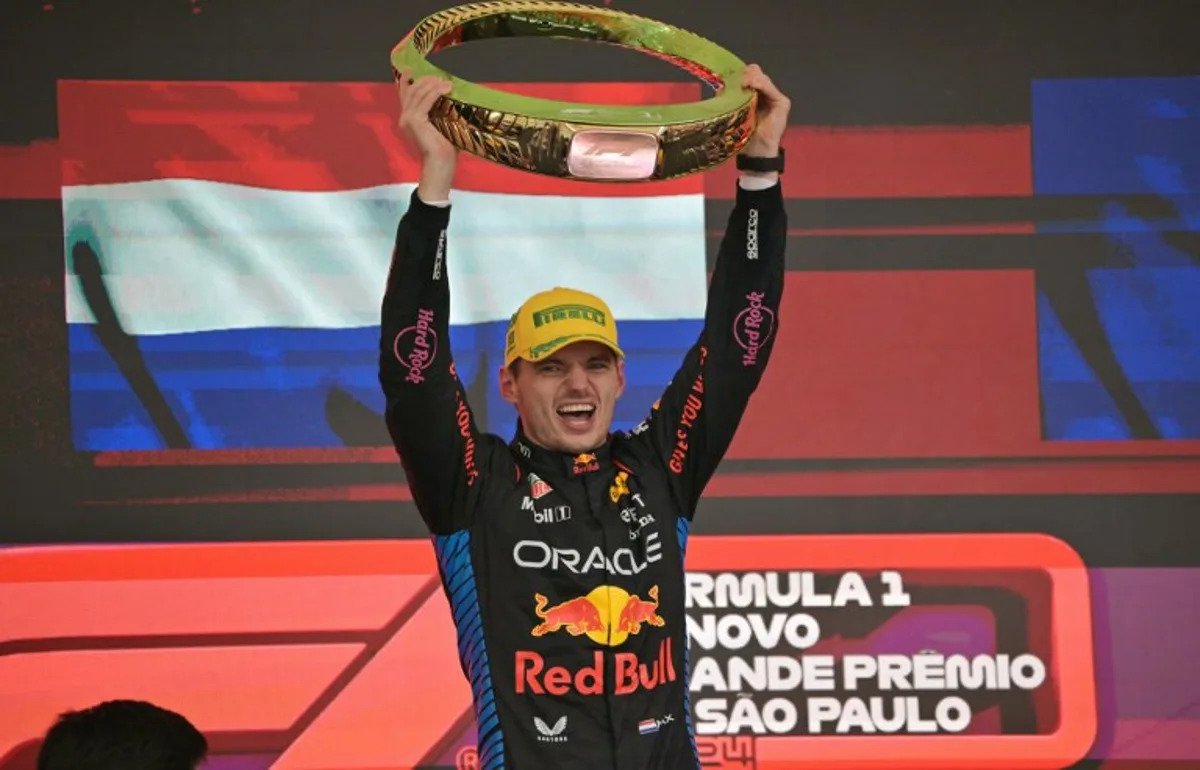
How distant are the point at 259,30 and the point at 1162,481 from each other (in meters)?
2.58

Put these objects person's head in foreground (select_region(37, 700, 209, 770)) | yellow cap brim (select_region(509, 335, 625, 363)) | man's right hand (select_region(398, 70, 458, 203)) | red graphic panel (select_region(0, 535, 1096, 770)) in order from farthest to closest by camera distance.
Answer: red graphic panel (select_region(0, 535, 1096, 770)), yellow cap brim (select_region(509, 335, 625, 363)), man's right hand (select_region(398, 70, 458, 203)), person's head in foreground (select_region(37, 700, 209, 770))

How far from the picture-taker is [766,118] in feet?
8.38

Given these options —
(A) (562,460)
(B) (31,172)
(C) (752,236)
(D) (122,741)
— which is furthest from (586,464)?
(B) (31,172)

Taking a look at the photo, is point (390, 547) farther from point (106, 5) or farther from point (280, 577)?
point (106, 5)

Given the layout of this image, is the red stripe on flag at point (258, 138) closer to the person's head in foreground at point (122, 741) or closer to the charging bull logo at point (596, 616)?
the charging bull logo at point (596, 616)

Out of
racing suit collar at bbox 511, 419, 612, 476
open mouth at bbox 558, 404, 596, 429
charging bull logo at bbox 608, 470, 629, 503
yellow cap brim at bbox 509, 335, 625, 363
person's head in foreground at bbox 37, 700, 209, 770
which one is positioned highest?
yellow cap brim at bbox 509, 335, 625, 363

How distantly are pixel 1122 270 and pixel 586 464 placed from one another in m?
2.10

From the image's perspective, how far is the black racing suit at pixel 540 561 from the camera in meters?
2.29

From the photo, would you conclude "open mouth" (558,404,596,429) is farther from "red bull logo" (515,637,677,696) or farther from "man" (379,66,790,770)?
"red bull logo" (515,637,677,696)

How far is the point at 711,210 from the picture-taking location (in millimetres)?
3934

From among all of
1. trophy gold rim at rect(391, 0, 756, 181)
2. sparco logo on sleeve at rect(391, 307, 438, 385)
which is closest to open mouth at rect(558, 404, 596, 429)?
sparco logo on sleeve at rect(391, 307, 438, 385)

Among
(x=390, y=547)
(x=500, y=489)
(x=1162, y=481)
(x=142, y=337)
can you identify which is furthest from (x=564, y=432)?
(x=1162, y=481)

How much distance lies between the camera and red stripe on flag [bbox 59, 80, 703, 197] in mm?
3859

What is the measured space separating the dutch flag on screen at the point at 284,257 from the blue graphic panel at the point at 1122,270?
0.94 metres
